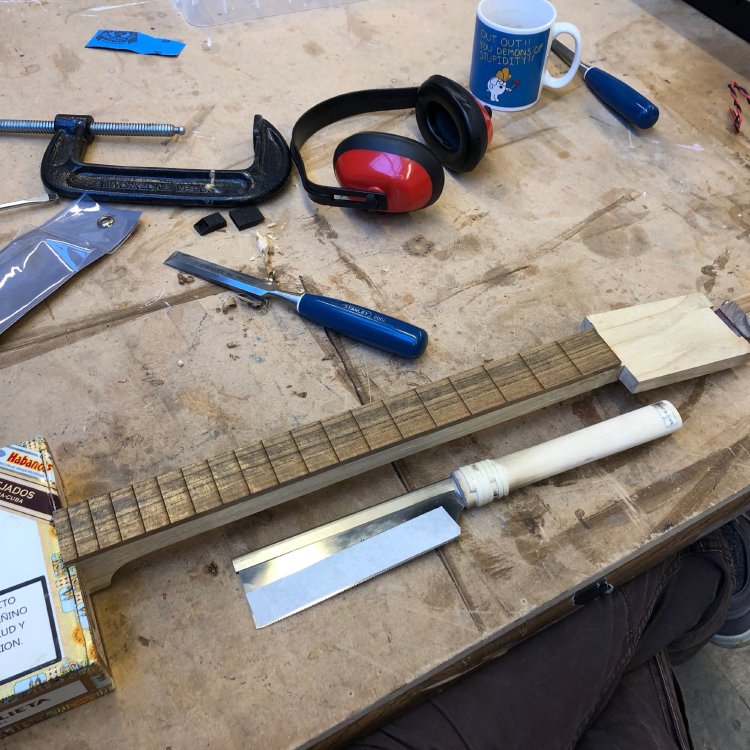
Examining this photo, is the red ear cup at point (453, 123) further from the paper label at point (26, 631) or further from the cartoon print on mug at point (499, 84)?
the paper label at point (26, 631)

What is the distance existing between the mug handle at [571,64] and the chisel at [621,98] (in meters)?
0.04

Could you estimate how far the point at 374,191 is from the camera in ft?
2.68

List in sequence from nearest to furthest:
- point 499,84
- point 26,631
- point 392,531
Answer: point 26,631 → point 392,531 → point 499,84

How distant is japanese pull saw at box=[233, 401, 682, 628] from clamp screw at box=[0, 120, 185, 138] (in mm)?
654

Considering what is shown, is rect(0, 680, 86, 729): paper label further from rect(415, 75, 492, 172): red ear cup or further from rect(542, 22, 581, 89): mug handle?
rect(542, 22, 581, 89): mug handle

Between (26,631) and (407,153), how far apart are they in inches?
25.3

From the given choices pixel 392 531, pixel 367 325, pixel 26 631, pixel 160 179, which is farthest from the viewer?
pixel 160 179

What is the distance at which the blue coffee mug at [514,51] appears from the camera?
0.92 meters

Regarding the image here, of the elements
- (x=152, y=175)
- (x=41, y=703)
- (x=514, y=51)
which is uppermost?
(x=514, y=51)

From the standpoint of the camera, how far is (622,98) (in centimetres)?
100

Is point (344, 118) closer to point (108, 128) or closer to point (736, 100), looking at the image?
point (108, 128)

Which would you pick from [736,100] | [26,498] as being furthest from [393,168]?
[736,100]

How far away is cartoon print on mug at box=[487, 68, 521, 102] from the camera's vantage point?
98 centimetres

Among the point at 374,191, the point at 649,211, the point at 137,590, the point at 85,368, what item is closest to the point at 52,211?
the point at 85,368
